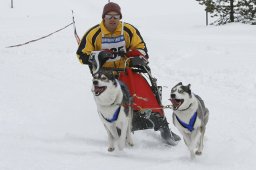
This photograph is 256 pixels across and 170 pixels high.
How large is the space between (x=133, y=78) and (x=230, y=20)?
→ 21.1m

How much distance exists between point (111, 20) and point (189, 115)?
172 centimetres

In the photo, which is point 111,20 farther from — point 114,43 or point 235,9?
point 235,9

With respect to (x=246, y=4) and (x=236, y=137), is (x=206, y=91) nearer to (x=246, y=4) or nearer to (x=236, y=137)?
(x=236, y=137)

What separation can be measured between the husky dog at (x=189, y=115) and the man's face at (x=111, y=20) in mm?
1409

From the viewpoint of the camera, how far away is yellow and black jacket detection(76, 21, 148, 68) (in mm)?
6289

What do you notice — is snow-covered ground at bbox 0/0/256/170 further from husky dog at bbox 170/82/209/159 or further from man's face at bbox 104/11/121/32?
man's face at bbox 104/11/121/32

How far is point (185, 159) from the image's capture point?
5.57 m

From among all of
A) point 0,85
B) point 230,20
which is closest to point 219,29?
point 230,20

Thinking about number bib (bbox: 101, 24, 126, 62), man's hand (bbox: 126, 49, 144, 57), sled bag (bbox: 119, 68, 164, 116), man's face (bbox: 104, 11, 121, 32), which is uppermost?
man's face (bbox: 104, 11, 121, 32)

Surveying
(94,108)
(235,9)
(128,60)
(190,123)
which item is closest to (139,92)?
(128,60)

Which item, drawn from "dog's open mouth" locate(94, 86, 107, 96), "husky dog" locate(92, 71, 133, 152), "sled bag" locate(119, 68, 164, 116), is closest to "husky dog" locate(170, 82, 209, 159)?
"sled bag" locate(119, 68, 164, 116)

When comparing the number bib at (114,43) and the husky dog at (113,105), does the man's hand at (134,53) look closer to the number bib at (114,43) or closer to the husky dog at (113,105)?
the number bib at (114,43)

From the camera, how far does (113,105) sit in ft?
18.5

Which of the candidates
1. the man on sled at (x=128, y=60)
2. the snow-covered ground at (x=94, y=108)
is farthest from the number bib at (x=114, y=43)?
the snow-covered ground at (x=94, y=108)
